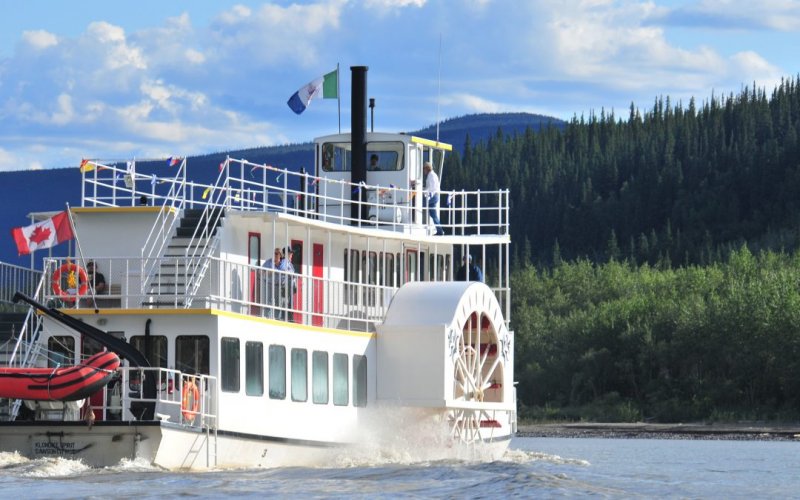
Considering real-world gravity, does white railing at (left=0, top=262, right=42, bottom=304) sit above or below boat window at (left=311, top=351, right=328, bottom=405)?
above

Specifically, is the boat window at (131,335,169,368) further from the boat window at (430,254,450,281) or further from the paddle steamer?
the boat window at (430,254,450,281)

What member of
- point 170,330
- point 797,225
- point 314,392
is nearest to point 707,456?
point 314,392

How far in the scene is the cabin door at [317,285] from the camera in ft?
98.0

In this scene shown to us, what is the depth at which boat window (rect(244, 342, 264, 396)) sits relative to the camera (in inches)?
1045

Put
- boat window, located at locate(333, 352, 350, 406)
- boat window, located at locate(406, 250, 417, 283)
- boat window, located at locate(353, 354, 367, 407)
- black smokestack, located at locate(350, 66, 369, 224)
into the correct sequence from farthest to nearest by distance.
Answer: black smokestack, located at locate(350, 66, 369, 224) < boat window, located at locate(406, 250, 417, 283) < boat window, located at locate(353, 354, 367, 407) < boat window, located at locate(333, 352, 350, 406)

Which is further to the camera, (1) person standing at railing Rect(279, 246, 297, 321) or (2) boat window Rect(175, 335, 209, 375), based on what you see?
(1) person standing at railing Rect(279, 246, 297, 321)

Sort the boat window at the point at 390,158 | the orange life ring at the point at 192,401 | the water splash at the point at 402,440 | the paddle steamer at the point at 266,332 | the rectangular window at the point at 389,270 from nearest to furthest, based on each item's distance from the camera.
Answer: the orange life ring at the point at 192,401 < the paddle steamer at the point at 266,332 < the water splash at the point at 402,440 < the rectangular window at the point at 389,270 < the boat window at the point at 390,158

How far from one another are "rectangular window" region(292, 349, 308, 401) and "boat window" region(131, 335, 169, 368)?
270 cm

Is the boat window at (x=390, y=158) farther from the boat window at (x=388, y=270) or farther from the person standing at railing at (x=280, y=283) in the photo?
the person standing at railing at (x=280, y=283)

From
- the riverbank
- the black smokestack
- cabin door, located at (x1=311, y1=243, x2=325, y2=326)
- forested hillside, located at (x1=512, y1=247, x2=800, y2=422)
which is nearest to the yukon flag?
the black smokestack

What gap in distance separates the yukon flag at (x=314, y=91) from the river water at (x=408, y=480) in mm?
9367

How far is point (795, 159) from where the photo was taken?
154 meters

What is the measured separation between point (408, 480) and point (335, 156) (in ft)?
35.0

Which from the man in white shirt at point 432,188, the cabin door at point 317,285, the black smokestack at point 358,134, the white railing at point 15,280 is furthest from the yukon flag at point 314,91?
the white railing at point 15,280
